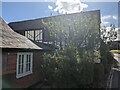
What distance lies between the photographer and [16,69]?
913cm

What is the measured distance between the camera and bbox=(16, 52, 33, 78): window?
9494 mm

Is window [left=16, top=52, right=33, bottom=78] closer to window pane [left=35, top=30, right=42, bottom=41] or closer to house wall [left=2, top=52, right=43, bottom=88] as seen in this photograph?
house wall [left=2, top=52, right=43, bottom=88]

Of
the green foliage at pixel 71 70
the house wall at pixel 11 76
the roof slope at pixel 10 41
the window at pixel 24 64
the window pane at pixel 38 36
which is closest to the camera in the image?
the house wall at pixel 11 76

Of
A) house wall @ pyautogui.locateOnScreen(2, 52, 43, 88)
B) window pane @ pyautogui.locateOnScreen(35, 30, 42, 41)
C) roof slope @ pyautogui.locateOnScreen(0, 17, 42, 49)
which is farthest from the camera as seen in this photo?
window pane @ pyautogui.locateOnScreen(35, 30, 42, 41)

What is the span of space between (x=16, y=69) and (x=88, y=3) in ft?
28.8

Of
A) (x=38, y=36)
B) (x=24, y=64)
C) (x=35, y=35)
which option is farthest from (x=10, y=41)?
(x=35, y=35)

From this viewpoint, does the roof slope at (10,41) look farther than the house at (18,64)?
Yes

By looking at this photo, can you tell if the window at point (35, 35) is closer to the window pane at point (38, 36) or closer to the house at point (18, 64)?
the window pane at point (38, 36)

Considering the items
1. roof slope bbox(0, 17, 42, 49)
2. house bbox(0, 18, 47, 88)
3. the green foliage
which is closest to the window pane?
house bbox(0, 18, 47, 88)

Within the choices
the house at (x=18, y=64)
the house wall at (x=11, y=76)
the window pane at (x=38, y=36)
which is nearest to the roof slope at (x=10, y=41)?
the house at (x=18, y=64)

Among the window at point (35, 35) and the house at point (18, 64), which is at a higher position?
the window at point (35, 35)

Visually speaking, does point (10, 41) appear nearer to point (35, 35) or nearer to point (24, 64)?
point (24, 64)

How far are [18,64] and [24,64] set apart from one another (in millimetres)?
608

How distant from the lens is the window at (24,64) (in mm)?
9494
